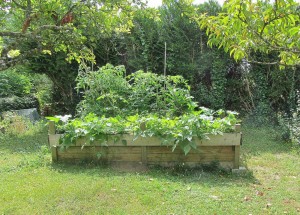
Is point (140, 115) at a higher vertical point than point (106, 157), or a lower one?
higher

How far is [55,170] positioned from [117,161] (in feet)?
2.72

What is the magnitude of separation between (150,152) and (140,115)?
854 mm

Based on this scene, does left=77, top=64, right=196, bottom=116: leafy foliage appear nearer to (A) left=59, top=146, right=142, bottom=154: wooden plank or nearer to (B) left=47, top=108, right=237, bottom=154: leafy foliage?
(B) left=47, top=108, right=237, bottom=154: leafy foliage

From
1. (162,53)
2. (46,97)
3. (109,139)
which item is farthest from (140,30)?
(109,139)

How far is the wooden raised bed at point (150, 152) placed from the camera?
12.2 ft

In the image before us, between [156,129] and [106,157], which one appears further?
[106,157]

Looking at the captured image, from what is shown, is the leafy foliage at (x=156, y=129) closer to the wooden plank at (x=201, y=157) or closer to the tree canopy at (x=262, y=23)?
the wooden plank at (x=201, y=157)

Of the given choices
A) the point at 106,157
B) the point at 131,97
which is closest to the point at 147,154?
the point at 106,157

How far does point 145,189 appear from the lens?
10.2 ft

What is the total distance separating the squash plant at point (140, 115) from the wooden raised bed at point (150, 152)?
0.10 m

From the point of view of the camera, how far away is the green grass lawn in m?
2.72

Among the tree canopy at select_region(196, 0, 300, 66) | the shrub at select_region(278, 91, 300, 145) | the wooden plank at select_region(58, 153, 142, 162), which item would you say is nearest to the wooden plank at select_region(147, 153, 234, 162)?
the wooden plank at select_region(58, 153, 142, 162)

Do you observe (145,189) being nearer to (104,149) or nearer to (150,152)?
(150,152)

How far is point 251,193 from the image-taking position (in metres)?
3.06
